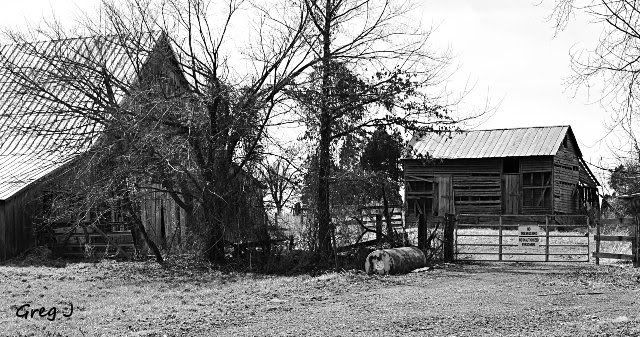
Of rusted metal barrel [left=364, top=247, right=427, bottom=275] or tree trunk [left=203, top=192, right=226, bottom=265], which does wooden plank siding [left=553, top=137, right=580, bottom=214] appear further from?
rusted metal barrel [left=364, top=247, right=427, bottom=275]

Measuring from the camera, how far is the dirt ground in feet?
37.6

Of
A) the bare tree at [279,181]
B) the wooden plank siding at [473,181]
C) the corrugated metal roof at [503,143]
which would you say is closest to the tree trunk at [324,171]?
the bare tree at [279,181]

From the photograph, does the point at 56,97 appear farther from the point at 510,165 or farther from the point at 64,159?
the point at 510,165

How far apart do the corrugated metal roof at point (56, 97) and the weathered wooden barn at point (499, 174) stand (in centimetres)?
1753

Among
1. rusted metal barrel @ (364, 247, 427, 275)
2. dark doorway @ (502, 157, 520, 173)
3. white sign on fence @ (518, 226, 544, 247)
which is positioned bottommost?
rusted metal barrel @ (364, 247, 427, 275)

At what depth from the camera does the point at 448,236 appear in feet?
71.8

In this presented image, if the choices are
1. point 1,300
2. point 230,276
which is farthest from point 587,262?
point 1,300

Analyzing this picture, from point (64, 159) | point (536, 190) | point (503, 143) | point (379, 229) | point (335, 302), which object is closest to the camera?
point (335, 302)

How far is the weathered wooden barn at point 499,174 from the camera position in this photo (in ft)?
129

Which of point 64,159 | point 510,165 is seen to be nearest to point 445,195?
point 510,165

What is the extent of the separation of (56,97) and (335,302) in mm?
11900
